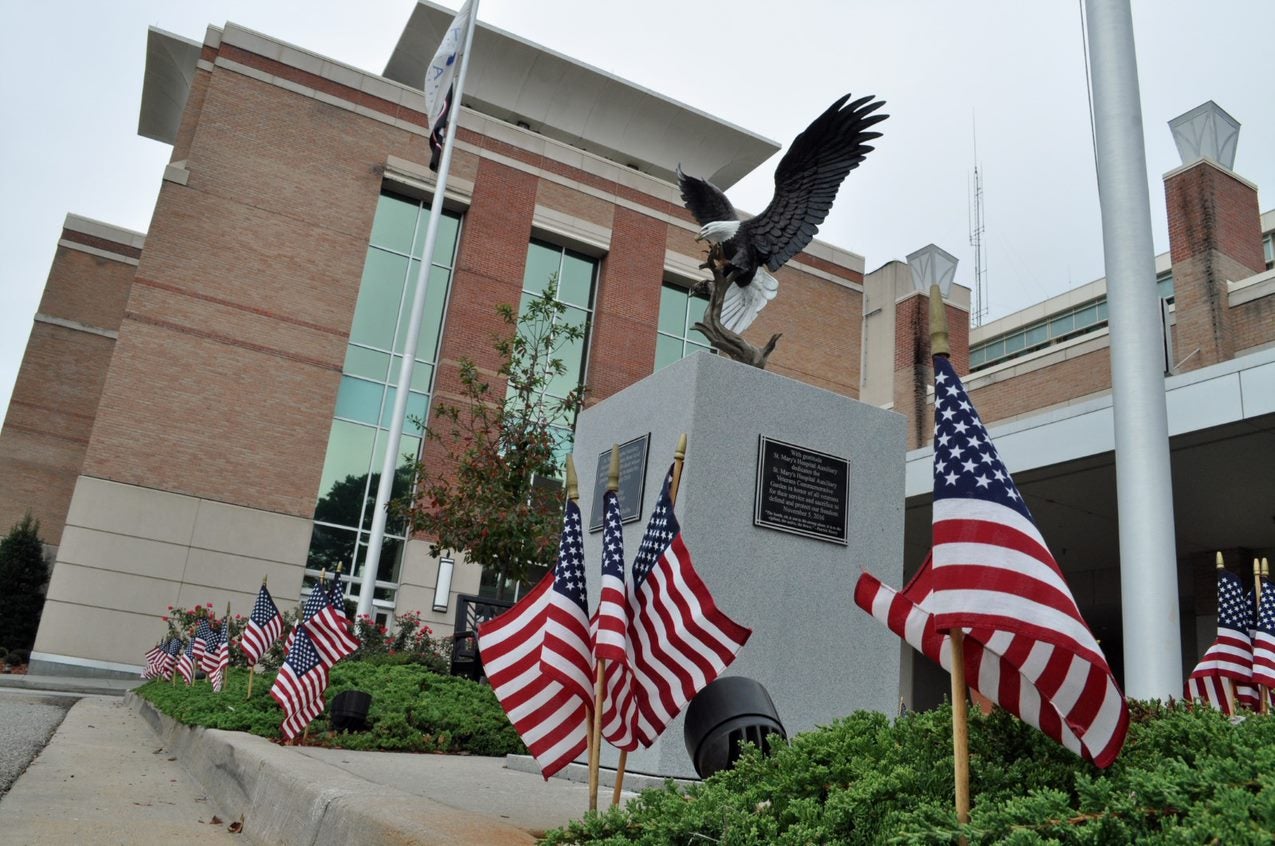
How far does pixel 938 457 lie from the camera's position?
127 inches

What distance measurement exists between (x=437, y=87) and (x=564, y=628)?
19945mm

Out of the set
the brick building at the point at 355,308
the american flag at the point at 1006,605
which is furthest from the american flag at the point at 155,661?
the american flag at the point at 1006,605

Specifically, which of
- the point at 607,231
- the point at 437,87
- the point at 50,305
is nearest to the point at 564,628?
the point at 437,87

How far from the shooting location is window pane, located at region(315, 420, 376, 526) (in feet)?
90.1

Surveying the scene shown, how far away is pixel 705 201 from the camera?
10.1 m

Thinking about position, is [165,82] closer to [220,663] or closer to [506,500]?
[506,500]

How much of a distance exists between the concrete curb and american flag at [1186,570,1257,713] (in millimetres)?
6237

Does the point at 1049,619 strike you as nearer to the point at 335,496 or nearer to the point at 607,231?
the point at 335,496

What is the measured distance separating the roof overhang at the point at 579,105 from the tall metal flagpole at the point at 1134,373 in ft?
87.9

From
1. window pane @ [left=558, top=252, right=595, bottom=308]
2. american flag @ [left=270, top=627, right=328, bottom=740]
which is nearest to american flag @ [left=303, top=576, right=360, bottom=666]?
american flag @ [left=270, top=627, right=328, bottom=740]

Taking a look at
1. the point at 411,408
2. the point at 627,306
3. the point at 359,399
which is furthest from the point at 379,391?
the point at 627,306

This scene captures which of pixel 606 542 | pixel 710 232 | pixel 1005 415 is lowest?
pixel 606 542

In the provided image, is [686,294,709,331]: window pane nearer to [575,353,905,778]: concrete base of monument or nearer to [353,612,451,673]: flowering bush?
[353,612,451,673]: flowering bush

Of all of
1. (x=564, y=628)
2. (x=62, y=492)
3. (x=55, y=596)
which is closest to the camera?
(x=564, y=628)
